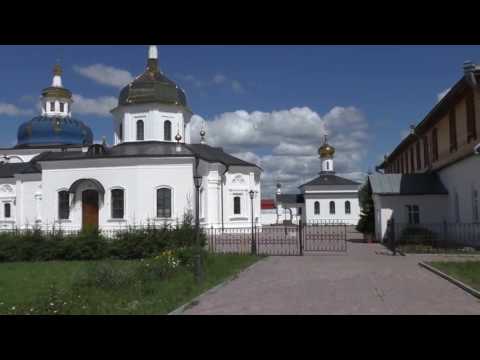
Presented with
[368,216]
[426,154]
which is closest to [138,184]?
[368,216]

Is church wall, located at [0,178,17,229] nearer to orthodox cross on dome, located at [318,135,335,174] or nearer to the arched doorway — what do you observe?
the arched doorway

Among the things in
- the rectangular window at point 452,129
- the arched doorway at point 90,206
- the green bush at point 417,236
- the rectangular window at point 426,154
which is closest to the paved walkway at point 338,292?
the green bush at point 417,236

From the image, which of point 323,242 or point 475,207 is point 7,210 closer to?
point 323,242

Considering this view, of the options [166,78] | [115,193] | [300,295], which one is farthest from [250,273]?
[166,78]

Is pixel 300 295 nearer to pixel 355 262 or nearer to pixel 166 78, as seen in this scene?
pixel 355 262

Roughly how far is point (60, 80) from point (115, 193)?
31722 millimetres

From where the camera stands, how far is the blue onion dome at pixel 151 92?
30703 millimetres

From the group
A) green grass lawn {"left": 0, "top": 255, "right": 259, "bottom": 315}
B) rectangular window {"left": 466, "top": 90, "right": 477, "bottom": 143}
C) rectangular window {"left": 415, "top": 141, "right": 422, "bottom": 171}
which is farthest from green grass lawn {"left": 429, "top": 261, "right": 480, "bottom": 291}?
rectangular window {"left": 415, "top": 141, "right": 422, "bottom": 171}

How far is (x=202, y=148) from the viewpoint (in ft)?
117

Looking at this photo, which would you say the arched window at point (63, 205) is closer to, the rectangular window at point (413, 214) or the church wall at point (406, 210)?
the church wall at point (406, 210)

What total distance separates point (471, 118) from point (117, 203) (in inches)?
747

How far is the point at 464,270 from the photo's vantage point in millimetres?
12555

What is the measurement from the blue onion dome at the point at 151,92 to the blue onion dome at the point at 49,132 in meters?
19.7
